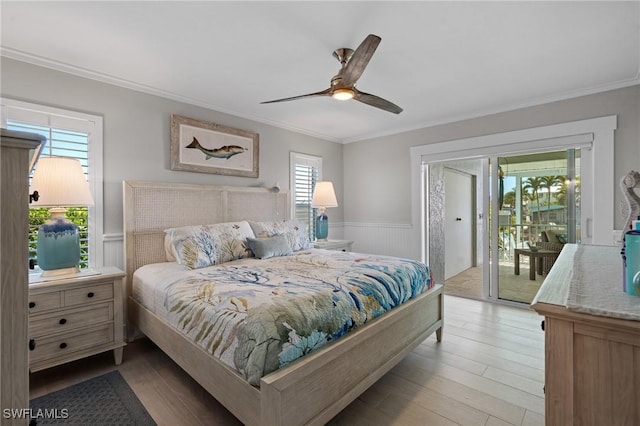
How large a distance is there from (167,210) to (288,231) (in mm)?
1305

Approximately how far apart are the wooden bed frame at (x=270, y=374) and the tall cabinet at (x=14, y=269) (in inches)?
32.4

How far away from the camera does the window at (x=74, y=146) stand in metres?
2.41

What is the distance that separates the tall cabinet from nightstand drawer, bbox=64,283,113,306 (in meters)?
1.85

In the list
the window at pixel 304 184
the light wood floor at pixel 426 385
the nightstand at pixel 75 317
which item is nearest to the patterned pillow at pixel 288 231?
the window at pixel 304 184

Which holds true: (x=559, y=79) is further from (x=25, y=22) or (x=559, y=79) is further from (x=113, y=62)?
(x=25, y=22)

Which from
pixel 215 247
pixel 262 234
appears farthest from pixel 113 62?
pixel 262 234

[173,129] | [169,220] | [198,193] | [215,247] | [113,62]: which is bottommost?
[215,247]

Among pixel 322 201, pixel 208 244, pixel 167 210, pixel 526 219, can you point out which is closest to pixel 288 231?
pixel 208 244

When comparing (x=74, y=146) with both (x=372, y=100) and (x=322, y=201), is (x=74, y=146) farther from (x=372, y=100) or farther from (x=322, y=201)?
(x=322, y=201)

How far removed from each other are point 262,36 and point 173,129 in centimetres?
162

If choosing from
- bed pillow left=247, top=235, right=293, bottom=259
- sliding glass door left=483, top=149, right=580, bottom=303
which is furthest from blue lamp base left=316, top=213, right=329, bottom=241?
sliding glass door left=483, top=149, right=580, bottom=303

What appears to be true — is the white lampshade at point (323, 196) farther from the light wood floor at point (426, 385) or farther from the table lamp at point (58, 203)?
the table lamp at point (58, 203)

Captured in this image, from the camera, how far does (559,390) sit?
0.92m

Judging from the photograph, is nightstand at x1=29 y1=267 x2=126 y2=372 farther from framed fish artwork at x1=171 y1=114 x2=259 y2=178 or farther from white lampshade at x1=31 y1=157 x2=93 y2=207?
framed fish artwork at x1=171 y1=114 x2=259 y2=178
